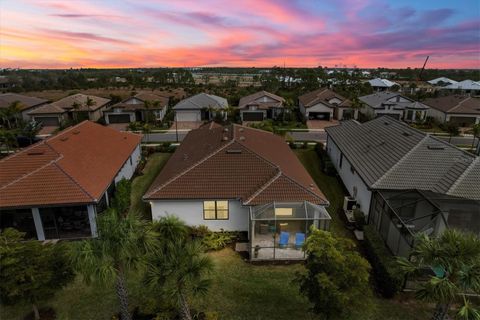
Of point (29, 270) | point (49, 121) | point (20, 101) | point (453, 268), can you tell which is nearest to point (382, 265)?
point (453, 268)

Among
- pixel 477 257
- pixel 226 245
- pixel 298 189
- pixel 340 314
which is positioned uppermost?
pixel 477 257

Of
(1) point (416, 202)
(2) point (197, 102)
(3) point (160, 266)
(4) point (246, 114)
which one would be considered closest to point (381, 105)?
(4) point (246, 114)

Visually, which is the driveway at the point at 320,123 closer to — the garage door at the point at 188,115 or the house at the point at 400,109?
the house at the point at 400,109

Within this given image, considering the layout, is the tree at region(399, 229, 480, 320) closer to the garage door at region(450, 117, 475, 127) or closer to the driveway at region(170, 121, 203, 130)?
the driveway at region(170, 121, 203, 130)

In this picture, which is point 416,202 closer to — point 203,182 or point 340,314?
point 340,314

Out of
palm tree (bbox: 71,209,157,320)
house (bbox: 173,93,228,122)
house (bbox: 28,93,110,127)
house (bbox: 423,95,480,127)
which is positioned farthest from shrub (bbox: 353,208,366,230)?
house (bbox: 28,93,110,127)

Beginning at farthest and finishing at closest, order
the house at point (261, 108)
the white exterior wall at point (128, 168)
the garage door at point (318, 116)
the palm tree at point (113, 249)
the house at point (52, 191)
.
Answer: the garage door at point (318, 116) → the house at point (261, 108) → the white exterior wall at point (128, 168) → the house at point (52, 191) → the palm tree at point (113, 249)

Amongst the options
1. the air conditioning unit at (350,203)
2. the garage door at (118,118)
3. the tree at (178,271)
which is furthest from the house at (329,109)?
the tree at (178,271)
